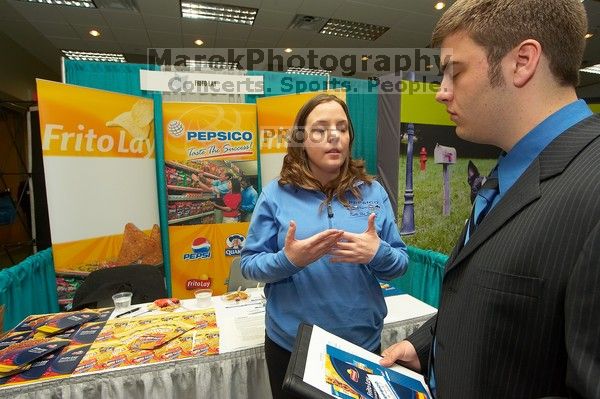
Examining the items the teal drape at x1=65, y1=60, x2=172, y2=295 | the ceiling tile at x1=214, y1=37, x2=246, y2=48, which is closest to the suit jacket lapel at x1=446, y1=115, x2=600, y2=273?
the teal drape at x1=65, y1=60, x2=172, y2=295

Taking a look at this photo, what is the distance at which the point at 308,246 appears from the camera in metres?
1.09

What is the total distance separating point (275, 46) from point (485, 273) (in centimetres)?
644

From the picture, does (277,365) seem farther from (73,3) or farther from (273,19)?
(73,3)

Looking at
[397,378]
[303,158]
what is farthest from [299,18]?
[397,378]

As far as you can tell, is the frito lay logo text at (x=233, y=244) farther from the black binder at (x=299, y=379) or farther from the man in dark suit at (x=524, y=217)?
the man in dark suit at (x=524, y=217)

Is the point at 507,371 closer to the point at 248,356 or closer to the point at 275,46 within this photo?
the point at 248,356

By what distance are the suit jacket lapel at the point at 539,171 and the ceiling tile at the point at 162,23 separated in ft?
18.4

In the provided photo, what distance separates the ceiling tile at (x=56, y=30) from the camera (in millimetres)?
5246

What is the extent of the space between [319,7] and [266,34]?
50.5 inches

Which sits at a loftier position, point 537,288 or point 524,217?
point 524,217

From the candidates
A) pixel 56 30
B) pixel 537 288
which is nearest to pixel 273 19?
pixel 56 30

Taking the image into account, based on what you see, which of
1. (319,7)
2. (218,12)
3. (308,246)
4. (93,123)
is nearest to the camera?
(308,246)

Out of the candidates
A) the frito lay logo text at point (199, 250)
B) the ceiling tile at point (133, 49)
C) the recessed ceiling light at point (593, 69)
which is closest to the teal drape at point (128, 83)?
the frito lay logo text at point (199, 250)

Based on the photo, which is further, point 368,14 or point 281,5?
point 368,14
